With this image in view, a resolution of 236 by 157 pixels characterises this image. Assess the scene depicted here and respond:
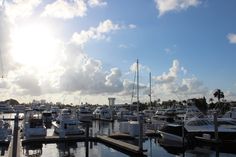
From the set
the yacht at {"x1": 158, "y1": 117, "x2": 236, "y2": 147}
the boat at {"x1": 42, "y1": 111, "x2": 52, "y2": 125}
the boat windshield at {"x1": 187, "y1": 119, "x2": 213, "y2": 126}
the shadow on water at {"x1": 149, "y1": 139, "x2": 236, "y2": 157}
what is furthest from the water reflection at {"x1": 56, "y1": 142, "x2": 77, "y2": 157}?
the boat at {"x1": 42, "y1": 111, "x2": 52, "y2": 125}

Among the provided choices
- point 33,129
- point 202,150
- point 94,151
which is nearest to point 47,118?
point 33,129

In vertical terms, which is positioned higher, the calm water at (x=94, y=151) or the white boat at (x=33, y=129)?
the white boat at (x=33, y=129)

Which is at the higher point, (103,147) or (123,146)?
(123,146)

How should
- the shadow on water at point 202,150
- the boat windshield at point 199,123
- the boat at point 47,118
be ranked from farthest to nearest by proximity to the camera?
the boat at point 47,118 < the boat windshield at point 199,123 < the shadow on water at point 202,150

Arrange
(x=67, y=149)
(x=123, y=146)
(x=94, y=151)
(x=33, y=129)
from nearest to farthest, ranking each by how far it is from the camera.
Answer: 1. (x=123, y=146)
2. (x=94, y=151)
3. (x=67, y=149)
4. (x=33, y=129)

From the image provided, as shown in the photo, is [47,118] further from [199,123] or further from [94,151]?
[94,151]

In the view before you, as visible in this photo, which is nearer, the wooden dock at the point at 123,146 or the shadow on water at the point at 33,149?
the wooden dock at the point at 123,146

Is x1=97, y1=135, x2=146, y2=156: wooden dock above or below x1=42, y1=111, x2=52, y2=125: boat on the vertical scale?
below

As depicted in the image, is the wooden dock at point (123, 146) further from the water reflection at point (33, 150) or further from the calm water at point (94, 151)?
the water reflection at point (33, 150)

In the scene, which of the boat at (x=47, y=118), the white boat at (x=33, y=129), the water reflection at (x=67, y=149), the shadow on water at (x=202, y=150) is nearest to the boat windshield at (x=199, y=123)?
the shadow on water at (x=202, y=150)

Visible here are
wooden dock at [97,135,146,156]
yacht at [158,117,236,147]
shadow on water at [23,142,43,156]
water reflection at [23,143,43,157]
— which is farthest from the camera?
yacht at [158,117,236,147]

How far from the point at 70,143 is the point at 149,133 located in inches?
421

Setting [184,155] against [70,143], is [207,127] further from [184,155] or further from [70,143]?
[70,143]

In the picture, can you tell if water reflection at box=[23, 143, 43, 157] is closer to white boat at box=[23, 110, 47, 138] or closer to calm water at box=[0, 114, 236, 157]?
calm water at box=[0, 114, 236, 157]
